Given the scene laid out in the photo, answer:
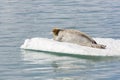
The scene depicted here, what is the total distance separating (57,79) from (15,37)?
5338 millimetres

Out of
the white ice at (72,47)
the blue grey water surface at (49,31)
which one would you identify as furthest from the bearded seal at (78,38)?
the blue grey water surface at (49,31)

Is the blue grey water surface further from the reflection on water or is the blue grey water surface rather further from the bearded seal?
the bearded seal

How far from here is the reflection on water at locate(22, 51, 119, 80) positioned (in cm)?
1396

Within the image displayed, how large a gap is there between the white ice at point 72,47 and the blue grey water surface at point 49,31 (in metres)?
0.20

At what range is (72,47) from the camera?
53.6ft

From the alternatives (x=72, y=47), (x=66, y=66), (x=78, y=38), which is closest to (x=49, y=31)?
(x=78, y=38)

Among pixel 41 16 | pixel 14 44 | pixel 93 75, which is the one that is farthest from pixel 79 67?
pixel 41 16

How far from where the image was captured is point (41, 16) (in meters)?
23.3

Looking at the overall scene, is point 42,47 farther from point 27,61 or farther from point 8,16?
point 8,16

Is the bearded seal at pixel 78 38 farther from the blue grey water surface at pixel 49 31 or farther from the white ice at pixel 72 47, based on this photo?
the blue grey water surface at pixel 49 31

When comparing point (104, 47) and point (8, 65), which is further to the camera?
point (104, 47)

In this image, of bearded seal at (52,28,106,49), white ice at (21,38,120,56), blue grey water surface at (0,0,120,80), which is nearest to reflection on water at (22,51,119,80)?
blue grey water surface at (0,0,120,80)

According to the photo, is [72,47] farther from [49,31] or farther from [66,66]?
[49,31]

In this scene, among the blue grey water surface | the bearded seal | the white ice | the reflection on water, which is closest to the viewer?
the reflection on water
